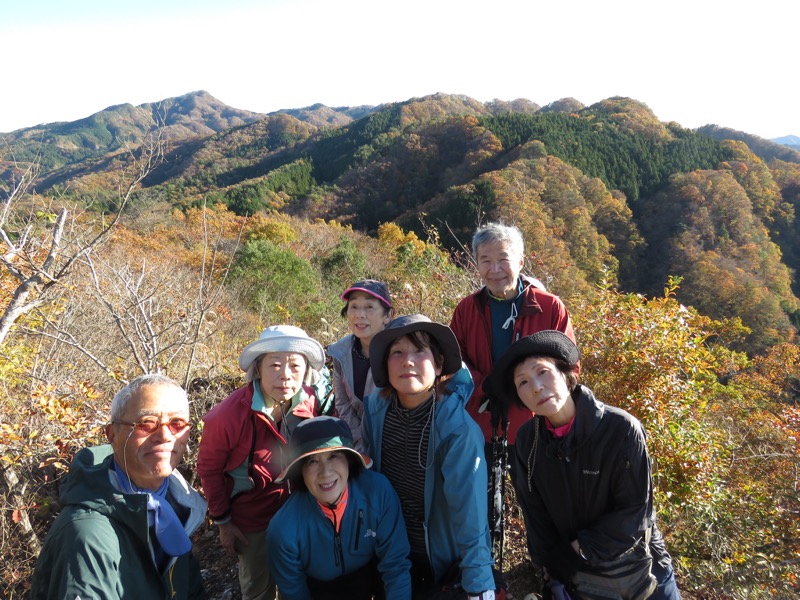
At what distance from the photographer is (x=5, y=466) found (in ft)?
10.3

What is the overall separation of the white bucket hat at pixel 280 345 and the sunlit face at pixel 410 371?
421mm

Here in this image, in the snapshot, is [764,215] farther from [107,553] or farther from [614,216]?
[107,553]

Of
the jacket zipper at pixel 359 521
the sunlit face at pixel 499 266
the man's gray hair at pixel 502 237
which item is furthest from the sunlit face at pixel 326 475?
the man's gray hair at pixel 502 237

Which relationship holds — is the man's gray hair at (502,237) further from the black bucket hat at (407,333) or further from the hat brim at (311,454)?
the hat brim at (311,454)

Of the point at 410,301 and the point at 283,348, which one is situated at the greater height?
the point at 283,348

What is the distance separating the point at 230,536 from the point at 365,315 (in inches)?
50.0

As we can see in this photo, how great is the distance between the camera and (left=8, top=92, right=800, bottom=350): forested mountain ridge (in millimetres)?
29312

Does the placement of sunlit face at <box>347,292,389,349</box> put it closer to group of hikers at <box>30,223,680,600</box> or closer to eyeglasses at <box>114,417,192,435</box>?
group of hikers at <box>30,223,680,600</box>

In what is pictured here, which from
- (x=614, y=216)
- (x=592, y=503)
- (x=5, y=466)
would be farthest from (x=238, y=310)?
(x=614, y=216)

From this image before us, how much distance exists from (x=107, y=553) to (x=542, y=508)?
1603mm

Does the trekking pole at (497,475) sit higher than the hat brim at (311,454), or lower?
lower

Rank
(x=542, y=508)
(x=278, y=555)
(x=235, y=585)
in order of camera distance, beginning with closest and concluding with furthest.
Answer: (x=278, y=555)
(x=542, y=508)
(x=235, y=585)

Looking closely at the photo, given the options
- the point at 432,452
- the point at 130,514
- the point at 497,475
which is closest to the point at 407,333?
the point at 432,452

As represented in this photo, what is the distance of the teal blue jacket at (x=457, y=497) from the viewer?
5.91 ft
